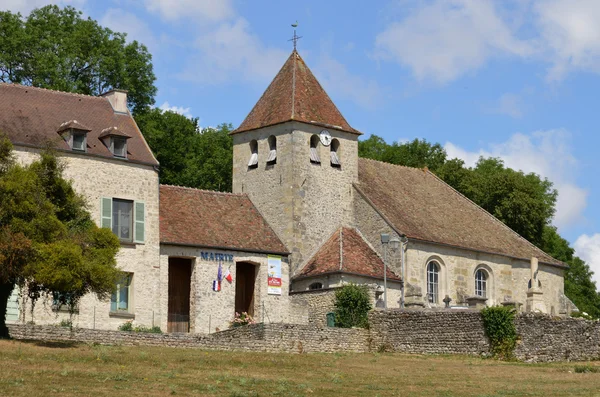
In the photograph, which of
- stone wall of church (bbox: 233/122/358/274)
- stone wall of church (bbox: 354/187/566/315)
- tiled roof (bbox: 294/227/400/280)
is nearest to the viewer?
tiled roof (bbox: 294/227/400/280)

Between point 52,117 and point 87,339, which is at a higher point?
point 52,117

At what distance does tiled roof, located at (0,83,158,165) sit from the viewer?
43.2m

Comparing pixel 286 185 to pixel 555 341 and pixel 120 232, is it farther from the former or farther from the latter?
pixel 555 341

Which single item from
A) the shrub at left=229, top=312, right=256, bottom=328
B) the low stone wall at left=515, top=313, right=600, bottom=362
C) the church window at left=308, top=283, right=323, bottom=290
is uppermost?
the church window at left=308, top=283, right=323, bottom=290

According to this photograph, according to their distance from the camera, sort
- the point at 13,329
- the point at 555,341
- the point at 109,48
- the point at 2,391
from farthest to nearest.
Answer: the point at 109,48
the point at 555,341
the point at 13,329
the point at 2,391

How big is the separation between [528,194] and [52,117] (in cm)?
3158

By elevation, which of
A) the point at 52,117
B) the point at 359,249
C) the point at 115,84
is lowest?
the point at 359,249

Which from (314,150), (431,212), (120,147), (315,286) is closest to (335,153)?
(314,150)

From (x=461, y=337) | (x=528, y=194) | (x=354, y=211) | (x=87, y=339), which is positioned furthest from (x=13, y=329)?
(x=528, y=194)

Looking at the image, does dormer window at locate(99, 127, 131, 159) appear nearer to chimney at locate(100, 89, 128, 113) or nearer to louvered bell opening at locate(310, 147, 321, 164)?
chimney at locate(100, 89, 128, 113)

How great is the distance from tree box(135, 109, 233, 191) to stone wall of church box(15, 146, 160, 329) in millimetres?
15346

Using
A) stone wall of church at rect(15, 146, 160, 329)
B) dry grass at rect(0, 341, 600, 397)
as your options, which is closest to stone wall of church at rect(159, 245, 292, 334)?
stone wall of church at rect(15, 146, 160, 329)

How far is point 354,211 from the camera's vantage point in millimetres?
54531

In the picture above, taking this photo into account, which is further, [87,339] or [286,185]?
[286,185]
